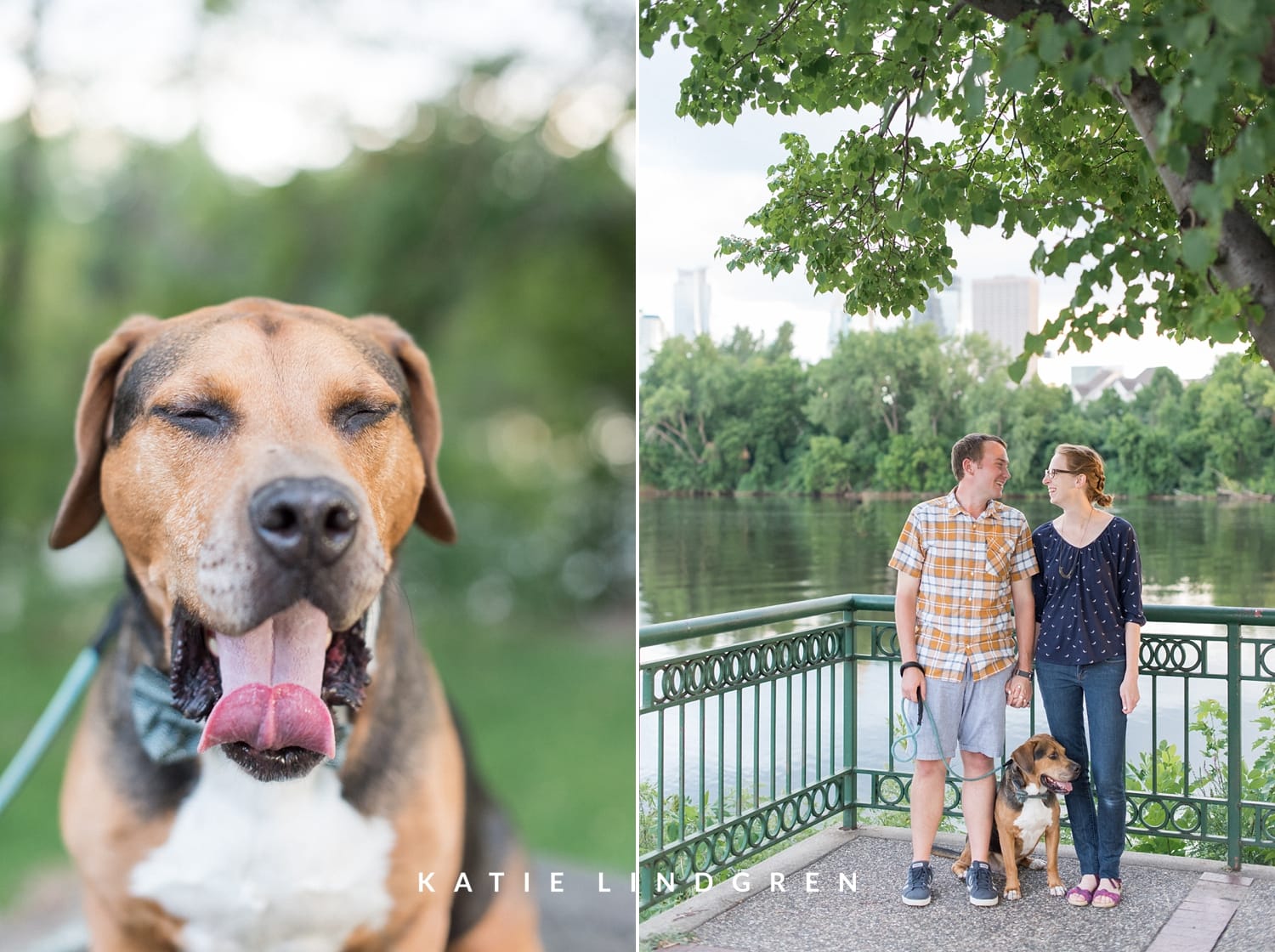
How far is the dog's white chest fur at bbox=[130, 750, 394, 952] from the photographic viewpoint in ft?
7.73

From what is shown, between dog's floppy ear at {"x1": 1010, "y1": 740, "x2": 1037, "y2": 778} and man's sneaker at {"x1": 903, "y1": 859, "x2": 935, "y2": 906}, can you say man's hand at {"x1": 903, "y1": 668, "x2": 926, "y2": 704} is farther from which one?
man's sneaker at {"x1": 903, "y1": 859, "x2": 935, "y2": 906}

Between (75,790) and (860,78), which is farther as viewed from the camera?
(860,78)

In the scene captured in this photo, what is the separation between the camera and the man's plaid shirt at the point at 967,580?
3.23m

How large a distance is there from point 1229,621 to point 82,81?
3.67m

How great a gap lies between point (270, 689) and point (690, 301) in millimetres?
1762

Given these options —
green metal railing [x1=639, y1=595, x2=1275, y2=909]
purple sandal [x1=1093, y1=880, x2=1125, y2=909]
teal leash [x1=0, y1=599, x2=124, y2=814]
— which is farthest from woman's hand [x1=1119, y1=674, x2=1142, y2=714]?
teal leash [x1=0, y1=599, x2=124, y2=814]

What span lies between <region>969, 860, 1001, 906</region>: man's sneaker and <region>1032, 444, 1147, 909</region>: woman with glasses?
0.22 meters

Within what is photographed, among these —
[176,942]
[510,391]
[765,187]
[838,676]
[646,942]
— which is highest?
[765,187]

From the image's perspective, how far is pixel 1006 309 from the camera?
140 inches

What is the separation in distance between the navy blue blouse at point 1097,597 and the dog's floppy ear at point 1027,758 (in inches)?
10.2

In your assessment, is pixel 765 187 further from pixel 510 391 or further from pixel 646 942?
pixel 646 942

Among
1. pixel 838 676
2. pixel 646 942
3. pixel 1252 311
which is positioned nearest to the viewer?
pixel 1252 311

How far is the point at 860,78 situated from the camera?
129 inches

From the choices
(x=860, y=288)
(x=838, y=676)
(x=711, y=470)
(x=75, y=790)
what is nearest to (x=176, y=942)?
(x=75, y=790)
